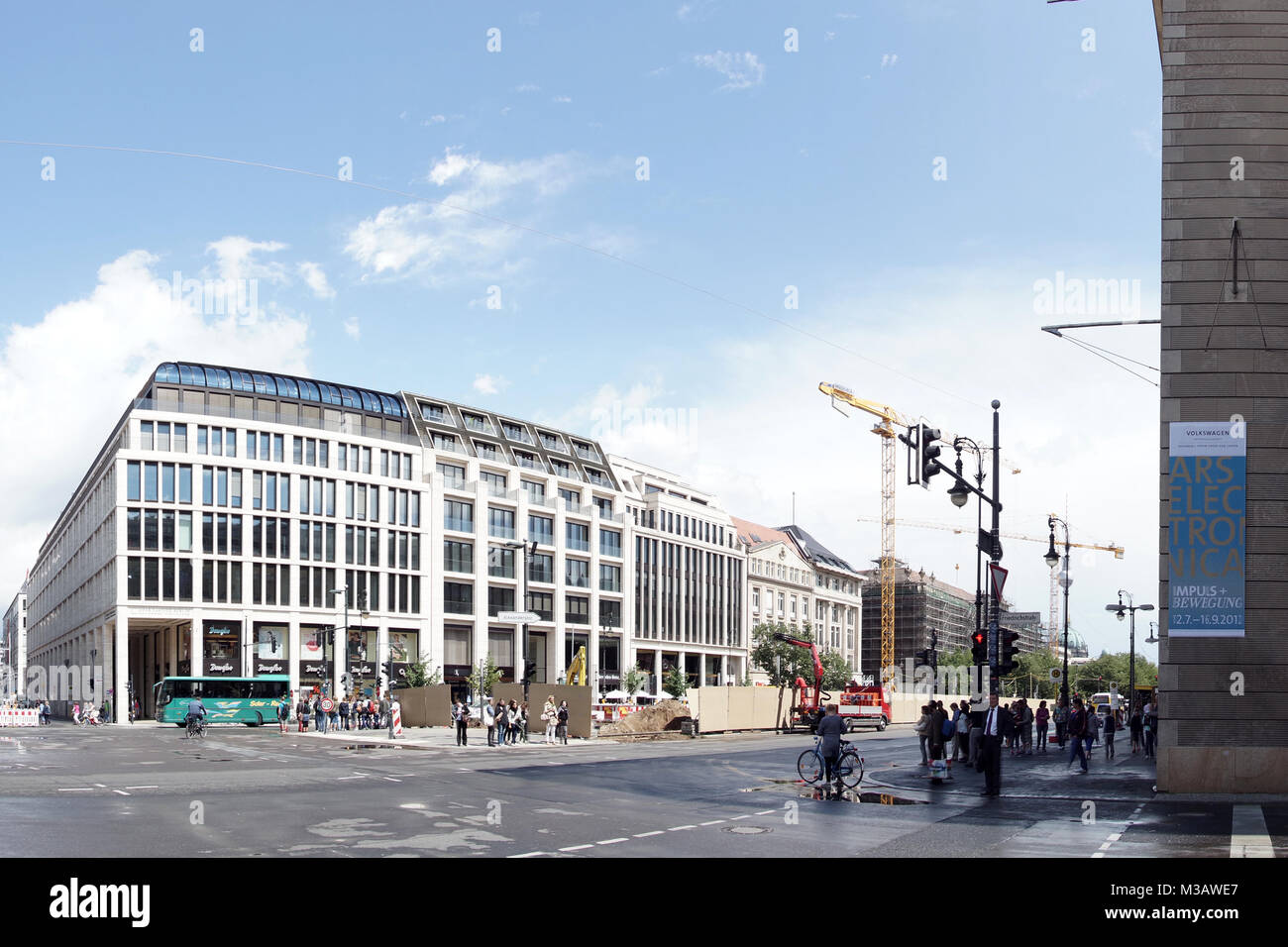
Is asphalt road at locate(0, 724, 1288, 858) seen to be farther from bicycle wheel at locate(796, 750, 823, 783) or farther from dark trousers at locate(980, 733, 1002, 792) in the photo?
bicycle wheel at locate(796, 750, 823, 783)

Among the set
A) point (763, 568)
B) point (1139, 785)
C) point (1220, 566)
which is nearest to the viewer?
point (1220, 566)

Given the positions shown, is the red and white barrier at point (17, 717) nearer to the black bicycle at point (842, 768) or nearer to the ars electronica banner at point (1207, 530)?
the black bicycle at point (842, 768)

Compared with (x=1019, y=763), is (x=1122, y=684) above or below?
below

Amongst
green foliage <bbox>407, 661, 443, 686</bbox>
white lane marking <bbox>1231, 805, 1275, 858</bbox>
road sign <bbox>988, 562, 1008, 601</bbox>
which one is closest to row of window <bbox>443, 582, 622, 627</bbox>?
green foliage <bbox>407, 661, 443, 686</bbox>

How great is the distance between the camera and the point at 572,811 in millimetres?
18688

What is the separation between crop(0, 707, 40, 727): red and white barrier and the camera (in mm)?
67125

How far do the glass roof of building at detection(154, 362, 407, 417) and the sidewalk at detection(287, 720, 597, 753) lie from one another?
99.7 feet

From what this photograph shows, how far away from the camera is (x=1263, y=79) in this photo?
24.2 meters

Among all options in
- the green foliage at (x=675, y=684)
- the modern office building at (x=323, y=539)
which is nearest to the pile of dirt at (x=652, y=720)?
the modern office building at (x=323, y=539)
